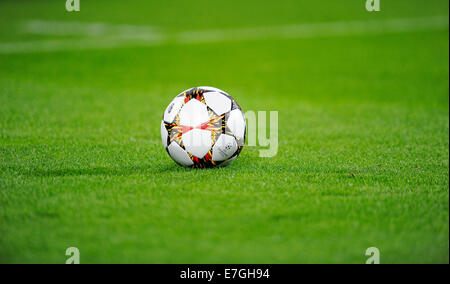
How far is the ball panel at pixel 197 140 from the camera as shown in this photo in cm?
552

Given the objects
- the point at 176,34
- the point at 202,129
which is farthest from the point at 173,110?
the point at 176,34

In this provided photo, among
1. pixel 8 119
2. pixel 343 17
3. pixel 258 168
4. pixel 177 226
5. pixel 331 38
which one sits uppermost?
pixel 343 17

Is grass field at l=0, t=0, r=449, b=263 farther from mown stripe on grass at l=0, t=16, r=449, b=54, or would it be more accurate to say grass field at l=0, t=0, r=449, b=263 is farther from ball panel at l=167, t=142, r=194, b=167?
mown stripe on grass at l=0, t=16, r=449, b=54

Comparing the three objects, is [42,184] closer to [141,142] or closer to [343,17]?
[141,142]

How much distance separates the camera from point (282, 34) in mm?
20344

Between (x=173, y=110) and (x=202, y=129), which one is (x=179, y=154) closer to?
(x=202, y=129)

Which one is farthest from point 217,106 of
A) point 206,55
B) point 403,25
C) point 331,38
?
point 403,25

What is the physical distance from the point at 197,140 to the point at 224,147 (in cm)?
32

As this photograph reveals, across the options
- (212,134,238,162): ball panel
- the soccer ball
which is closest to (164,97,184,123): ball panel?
the soccer ball

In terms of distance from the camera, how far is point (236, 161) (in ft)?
20.6

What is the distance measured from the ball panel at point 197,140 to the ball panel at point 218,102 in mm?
309

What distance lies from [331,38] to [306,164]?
45.9 feet

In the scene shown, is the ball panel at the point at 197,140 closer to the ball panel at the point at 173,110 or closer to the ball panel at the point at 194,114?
the ball panel at the point at 194,114
